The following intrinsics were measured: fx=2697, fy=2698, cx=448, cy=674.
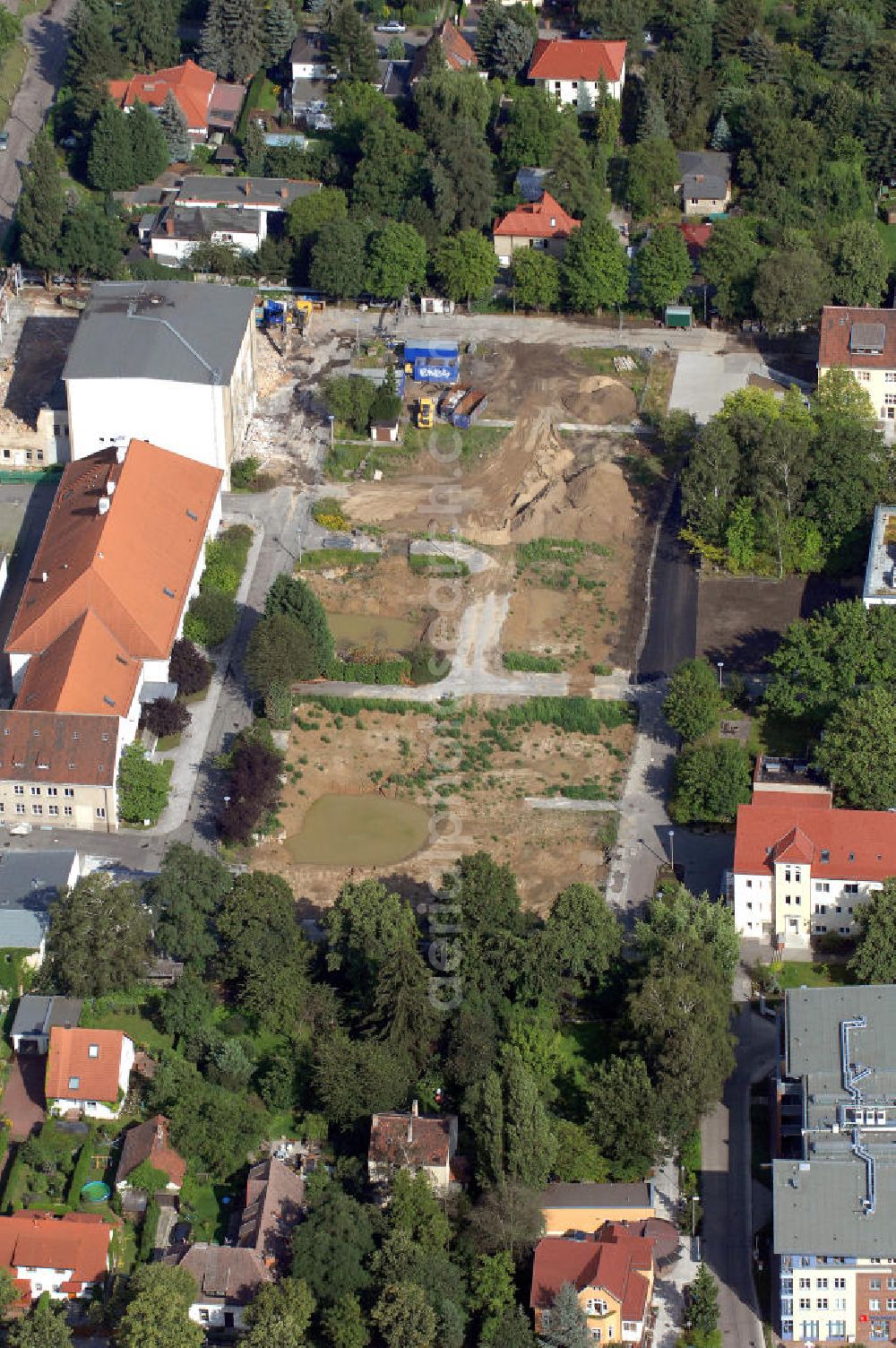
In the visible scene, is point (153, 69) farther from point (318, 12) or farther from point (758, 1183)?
point (758, 1183)

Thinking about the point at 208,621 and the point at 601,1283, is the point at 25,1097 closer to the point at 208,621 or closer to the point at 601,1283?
the point at 601,1283

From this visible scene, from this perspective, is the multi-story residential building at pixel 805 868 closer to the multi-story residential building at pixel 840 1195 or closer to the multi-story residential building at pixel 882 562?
the multi-story residential building at pixel 840 1195

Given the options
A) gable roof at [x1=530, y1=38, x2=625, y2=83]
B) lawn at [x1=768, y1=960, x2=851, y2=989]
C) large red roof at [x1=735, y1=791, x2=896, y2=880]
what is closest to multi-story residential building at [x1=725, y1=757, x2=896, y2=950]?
large red roof at [x1=735, y1=791, x2=896, y2=880]

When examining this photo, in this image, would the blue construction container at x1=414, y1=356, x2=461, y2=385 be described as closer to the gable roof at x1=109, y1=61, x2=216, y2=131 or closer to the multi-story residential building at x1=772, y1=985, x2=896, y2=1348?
the gable roof at x1=109, y1=61, x2=216, y2=131

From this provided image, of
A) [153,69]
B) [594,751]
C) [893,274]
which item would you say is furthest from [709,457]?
[153,69]

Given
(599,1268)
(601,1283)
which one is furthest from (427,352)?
(601,1283)

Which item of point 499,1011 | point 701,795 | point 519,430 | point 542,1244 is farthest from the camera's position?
point 519,430
